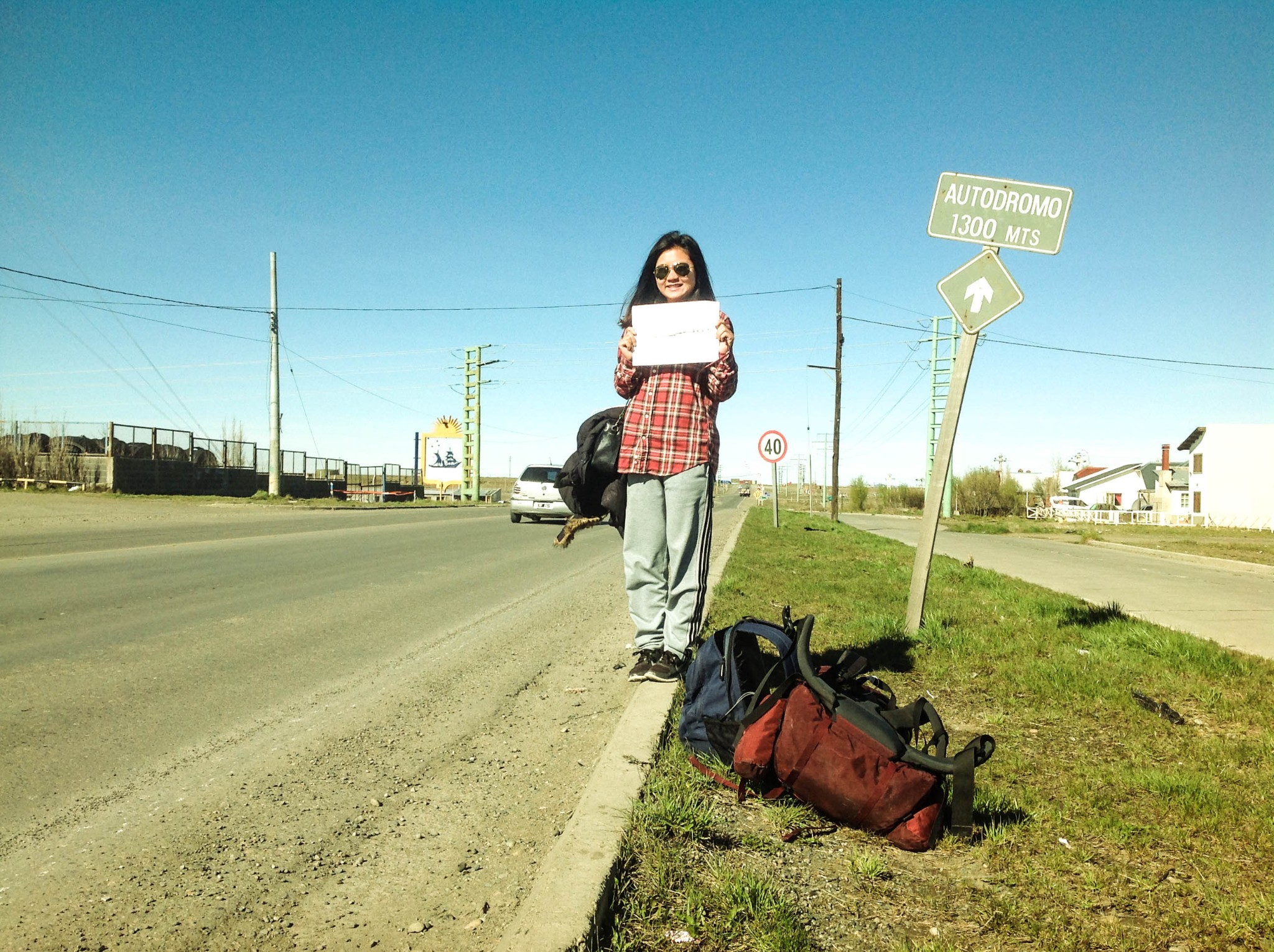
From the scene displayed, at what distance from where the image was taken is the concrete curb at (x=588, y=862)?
1876 millimetres

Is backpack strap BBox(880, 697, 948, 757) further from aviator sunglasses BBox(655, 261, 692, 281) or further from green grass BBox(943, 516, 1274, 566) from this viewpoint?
green grass BBox(943, 516, 1274, 566)

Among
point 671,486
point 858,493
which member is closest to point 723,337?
point 671,486

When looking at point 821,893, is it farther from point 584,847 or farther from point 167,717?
point 167,717

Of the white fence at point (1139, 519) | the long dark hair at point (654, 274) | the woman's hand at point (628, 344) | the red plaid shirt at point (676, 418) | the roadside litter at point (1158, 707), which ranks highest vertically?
the long dark hair at point (654, 274)

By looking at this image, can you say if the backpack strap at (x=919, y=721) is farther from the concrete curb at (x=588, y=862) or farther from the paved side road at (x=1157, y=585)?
the paved side road at (x=1157, y=585)

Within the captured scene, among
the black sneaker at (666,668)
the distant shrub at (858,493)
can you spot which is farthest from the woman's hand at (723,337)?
the distant shrub at (858,493)

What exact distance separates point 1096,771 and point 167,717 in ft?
12.9

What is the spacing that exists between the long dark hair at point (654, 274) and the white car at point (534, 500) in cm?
1718

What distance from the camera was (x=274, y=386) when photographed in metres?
33.8

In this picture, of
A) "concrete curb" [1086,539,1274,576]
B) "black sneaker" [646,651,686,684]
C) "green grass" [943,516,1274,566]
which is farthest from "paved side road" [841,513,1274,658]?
"black sneaker" [646,651,686,684]

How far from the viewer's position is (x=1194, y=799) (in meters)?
2.88

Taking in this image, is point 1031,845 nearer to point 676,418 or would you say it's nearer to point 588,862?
point 588,862

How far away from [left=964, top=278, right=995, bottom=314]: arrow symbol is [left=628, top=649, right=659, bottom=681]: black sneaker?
3255mm

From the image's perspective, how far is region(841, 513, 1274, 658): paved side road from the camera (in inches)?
294
